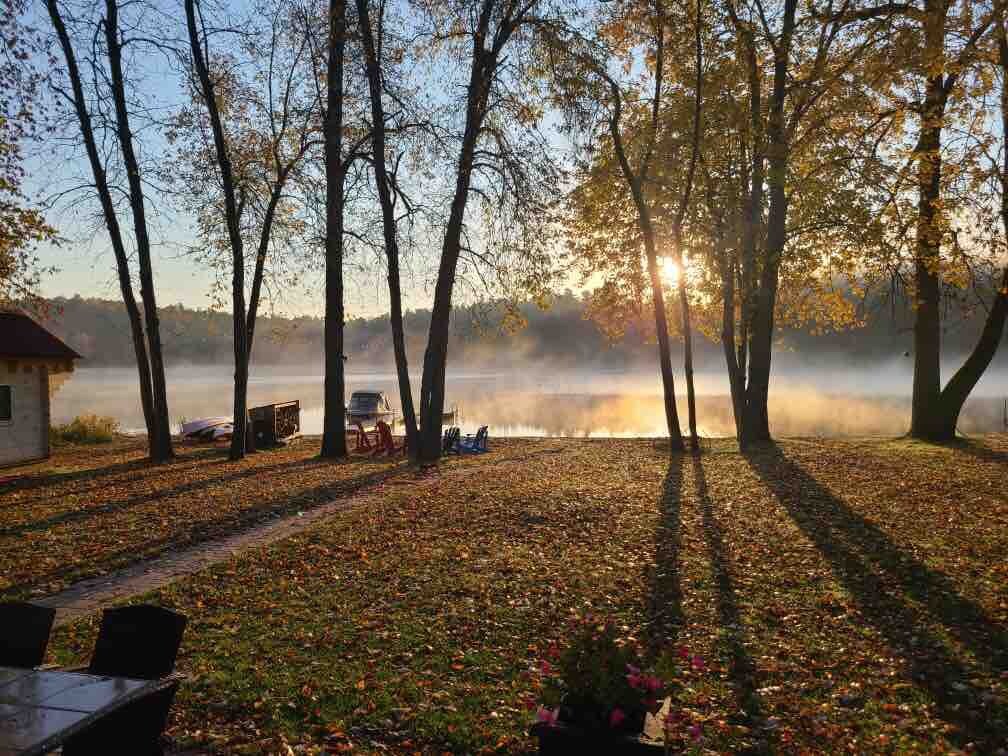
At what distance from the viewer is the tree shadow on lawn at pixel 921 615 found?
4.72m

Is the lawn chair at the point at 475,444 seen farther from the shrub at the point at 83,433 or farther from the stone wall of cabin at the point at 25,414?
the shrub at the point at 83,433

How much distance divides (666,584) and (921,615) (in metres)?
2.31

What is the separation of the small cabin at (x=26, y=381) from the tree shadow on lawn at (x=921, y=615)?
809 inches

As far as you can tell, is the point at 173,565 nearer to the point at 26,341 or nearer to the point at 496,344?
the point at 26,341

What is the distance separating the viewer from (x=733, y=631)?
6.14 meters

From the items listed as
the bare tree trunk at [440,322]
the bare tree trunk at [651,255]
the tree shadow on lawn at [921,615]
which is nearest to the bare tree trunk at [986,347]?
the bare tree trunk at [651,255]

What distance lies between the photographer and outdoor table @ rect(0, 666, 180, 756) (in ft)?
10.3

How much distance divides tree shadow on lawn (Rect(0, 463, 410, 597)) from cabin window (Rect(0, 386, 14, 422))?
35.0 feet

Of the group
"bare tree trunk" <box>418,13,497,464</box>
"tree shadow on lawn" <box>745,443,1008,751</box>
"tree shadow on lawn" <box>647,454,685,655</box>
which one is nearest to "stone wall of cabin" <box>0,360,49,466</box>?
"bare tree trunk" <box>418,13,497,464</box>

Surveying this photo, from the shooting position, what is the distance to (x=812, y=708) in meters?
4.84

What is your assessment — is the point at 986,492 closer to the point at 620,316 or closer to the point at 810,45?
the point at 810,45

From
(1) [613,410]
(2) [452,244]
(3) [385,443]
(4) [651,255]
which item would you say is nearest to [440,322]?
(2) [452,244]

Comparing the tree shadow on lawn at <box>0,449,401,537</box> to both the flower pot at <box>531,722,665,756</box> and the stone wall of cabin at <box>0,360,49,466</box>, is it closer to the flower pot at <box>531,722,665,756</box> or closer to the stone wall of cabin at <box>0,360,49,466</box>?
the stone wall of cabin at <box>0,360,49,466</box>

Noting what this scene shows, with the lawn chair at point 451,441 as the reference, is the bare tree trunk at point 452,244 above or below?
above
